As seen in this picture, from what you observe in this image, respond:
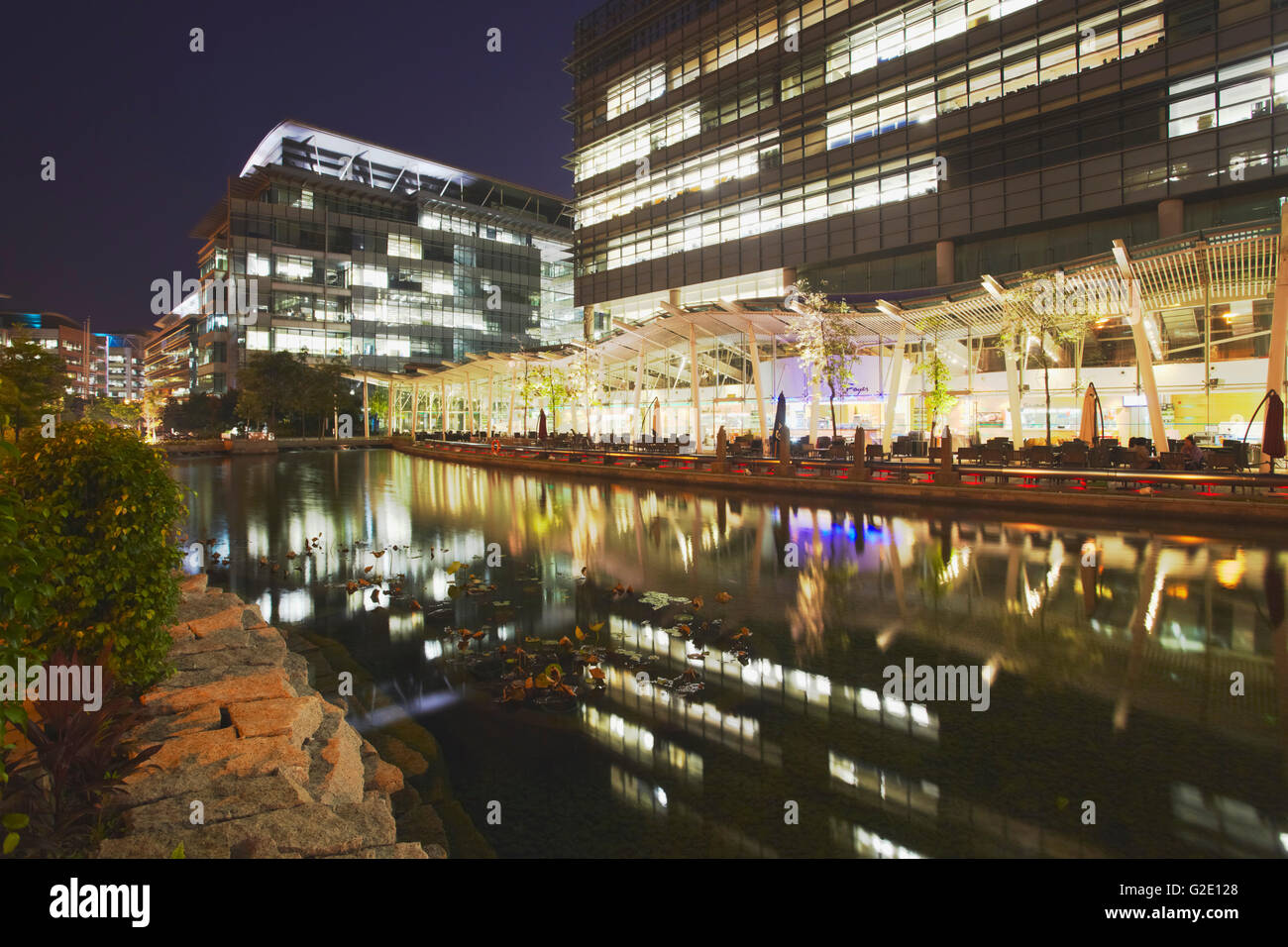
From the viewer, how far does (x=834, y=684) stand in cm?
562

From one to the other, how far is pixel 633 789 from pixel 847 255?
4691cm

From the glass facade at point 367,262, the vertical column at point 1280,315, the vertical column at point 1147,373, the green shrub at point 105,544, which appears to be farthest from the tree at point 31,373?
the vertical column at point 1280,315

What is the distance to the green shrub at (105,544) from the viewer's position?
3.86 meters

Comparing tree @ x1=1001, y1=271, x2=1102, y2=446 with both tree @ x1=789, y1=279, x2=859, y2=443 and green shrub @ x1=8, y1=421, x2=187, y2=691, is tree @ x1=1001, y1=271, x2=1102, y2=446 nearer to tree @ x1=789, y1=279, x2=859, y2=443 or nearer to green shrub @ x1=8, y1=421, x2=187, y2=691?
tree @ x1=789, y1=279, x2=859, y2=443

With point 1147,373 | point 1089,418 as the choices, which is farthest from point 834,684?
point 1089,418

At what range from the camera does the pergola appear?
706 inches

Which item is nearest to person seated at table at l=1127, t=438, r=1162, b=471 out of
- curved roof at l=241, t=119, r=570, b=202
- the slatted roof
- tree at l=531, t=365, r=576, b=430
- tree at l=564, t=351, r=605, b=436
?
the slatted roof

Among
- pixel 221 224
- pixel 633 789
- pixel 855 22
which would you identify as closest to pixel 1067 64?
pixel 855 22

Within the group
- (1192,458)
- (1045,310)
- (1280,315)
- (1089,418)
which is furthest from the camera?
(1045,310)

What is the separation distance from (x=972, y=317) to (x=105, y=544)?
2837cm

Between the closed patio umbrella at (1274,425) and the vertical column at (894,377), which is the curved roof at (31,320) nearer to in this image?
the vertical column at (894,377)

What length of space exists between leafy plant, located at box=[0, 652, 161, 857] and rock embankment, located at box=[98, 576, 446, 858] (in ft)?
0.42

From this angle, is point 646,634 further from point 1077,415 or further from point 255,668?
point 1077,415

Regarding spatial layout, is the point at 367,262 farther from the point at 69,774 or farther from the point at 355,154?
the point at 69,774
